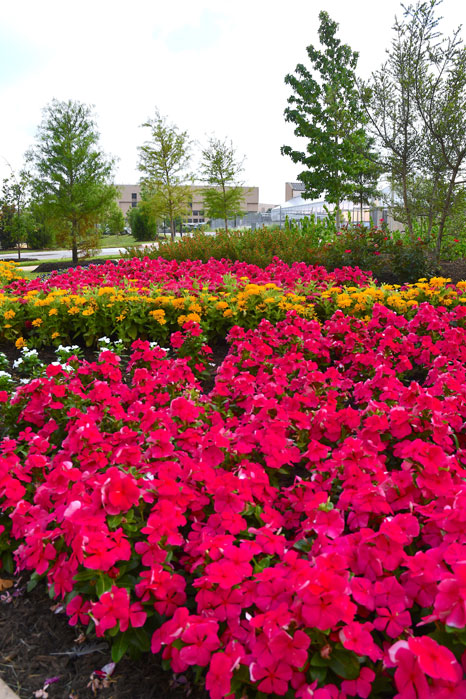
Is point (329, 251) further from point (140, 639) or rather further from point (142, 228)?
point (142, 228)

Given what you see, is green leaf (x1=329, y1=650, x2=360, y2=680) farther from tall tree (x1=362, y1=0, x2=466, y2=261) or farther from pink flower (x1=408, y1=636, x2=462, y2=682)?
tall tree (x1=362, y1=0, x2=466, y2=261)

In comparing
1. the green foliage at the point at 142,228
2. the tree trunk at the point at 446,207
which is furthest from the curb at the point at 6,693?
the green foliage at the point at 142,228

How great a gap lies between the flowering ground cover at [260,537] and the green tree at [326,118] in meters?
18.1

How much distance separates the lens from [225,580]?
1.46m

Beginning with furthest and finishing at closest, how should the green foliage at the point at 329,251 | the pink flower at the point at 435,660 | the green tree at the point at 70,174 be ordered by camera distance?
the green tree at the point at 70,174, the green foliage at the point at 329,251, the pink flower at the point at 435,660

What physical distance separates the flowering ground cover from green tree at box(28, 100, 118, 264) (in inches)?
715

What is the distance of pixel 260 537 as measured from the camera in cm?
170

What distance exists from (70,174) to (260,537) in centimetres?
2030

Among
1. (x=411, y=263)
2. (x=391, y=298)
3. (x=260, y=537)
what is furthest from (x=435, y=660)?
(x=411, y=263)

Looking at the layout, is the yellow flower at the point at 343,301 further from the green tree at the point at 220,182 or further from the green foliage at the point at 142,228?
the green foliage at the point at 142,228

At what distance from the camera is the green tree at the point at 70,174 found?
19.0 m

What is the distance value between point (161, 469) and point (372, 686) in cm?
102

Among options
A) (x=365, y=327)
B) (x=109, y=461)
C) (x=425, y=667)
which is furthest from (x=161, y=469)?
(x=365, y=327)

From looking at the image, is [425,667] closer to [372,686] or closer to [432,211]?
[372,686]
